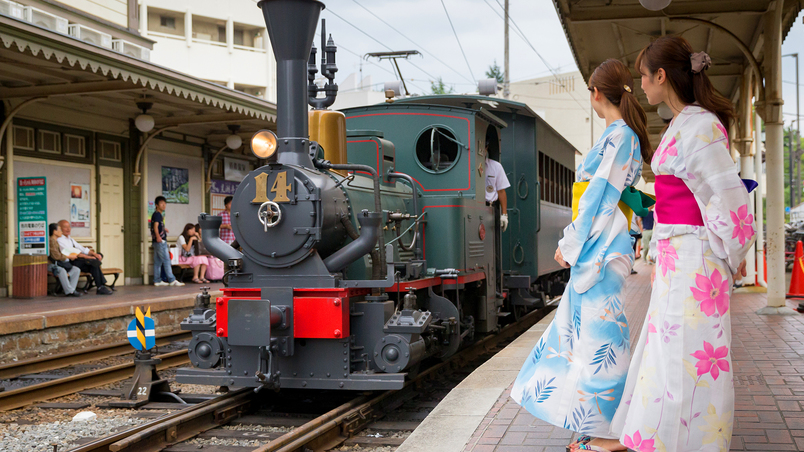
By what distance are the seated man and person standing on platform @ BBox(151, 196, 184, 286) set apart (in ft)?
4.90

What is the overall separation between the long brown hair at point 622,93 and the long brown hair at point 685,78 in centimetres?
32

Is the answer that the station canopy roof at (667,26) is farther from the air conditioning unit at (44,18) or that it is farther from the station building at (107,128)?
the air conditioning unit at (44,18)

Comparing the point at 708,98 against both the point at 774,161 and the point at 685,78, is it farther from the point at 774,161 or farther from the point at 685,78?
the point at 774,161

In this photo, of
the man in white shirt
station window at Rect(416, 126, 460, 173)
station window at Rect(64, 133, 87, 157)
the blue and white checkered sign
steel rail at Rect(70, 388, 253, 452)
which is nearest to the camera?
steel rail at Rect(70, 388, 253, 452)

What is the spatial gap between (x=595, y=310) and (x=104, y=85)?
10073mm

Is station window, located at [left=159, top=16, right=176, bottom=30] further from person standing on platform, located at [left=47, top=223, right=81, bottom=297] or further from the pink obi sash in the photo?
the pink obi sash

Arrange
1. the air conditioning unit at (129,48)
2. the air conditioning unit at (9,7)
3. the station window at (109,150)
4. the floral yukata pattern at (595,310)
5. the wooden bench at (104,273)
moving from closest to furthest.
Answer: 1. the floral yukata pattern at (595,310)
2. the wooden bench at (104,273)
3. the air conditioning unit at (9,7)
4. the station window at (109,150)
5. the air conditioning unit at (129,48)

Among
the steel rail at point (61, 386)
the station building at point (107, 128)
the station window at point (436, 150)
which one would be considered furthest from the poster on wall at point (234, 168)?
the station window at point (436, 150)

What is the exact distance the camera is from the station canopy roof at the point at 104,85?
9.15 m

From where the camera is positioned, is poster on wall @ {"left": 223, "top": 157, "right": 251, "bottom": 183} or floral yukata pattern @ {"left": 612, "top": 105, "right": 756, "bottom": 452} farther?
poster on wall @ {"left": 223, "top": 157, "right": 251, "bottom": 183}

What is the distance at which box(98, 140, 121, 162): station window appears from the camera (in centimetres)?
1404

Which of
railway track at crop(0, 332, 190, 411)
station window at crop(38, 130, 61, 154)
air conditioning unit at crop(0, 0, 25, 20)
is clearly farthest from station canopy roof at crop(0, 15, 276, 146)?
railway track at crop(0, 332, 190, 411)

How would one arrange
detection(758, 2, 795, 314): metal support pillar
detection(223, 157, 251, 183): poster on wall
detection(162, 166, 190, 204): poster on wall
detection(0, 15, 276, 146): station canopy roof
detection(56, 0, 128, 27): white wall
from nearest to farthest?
1. detection(0, 15, 276, 146): station canopy roof
2. detection(758, 2, 795, 314): metal support pillar
3. detection(162, 166, 190, 204): poster on wall
4. detection(56, 0, 128, 27): white wall
5. detection(223, 157, 251, 183): poster on wall

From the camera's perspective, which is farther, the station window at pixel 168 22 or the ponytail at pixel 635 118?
the station window at pixel 168 22
